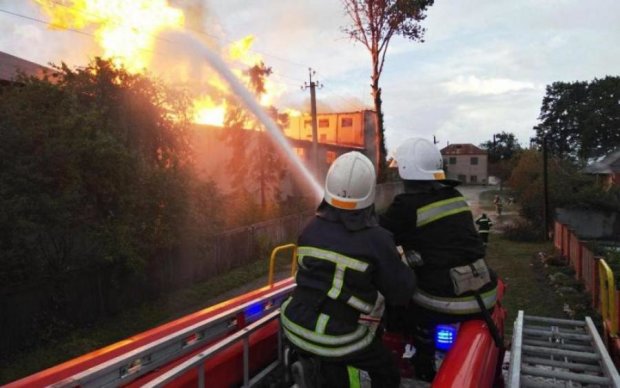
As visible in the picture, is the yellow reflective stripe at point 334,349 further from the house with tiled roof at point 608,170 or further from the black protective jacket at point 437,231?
the house with tiled roof at point 608,170

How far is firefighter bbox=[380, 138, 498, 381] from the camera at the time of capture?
10.0 ft

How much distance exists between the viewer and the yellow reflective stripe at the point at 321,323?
2330mm

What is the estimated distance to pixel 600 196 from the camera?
768 inches

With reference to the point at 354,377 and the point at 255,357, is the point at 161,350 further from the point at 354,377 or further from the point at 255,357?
the point at 354,377

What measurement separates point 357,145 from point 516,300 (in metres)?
38.6

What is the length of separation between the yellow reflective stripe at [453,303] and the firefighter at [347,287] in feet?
2.22

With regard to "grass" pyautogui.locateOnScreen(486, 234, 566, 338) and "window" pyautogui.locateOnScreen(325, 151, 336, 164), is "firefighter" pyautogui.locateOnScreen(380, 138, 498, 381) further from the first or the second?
"window" pyautogui.locateOnScreen(325, 151, 336, 164)

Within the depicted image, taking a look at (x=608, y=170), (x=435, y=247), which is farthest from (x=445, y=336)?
(x=608, y=170)

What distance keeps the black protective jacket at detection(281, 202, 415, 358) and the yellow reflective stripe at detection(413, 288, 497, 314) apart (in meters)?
0.67

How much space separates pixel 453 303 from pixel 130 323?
748cm

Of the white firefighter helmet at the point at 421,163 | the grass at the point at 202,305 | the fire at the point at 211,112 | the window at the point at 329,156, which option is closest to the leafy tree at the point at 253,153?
the fire at the point at 211,112

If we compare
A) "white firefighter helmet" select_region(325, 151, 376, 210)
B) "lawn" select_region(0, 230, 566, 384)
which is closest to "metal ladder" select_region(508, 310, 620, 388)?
"white firefighter helmet" select_region(325, 151, 376, 210)

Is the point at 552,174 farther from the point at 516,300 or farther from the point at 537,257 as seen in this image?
the point at 516,300

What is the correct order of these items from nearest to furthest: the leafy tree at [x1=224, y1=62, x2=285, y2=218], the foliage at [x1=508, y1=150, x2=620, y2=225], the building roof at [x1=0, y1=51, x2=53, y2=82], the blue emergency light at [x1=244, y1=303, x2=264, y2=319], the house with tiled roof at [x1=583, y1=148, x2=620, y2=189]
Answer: the blue emergency light at [x1=244, y1=303, x2=264, y2=319] → the building roof at [x1=0, y1=51, x2=53, y2=82] → the foliage at [x1=508, y1=150, x2=620, y2=225] → the leafy tree at [x1=224, y1=62, x2=285, y2=218] → the house with tiled roof at [x1=583, y1=148, x2=620, y2=189]
